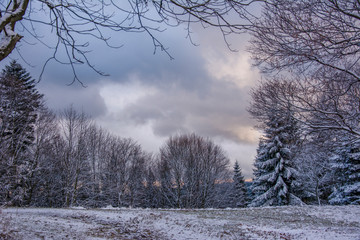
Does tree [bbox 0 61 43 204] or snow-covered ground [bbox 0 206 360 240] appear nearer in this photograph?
snow-covered ground [bbox 0 206 360 240]

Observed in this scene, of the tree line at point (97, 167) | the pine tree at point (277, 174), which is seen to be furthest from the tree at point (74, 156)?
the pine tree at point (277, 174)

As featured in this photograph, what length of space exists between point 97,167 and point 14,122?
14.8m

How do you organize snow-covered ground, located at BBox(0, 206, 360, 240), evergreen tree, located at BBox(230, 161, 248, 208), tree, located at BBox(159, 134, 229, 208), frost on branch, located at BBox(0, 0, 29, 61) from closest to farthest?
frost on branch, located at BBox(0, 0, 29, 61), snow-covered ground, located at BBox(0, 206, 360, 240), tree, located at BBox(159, 134, 229, 208), evergreen tree, located at BBox(230, 161, 248, 208)

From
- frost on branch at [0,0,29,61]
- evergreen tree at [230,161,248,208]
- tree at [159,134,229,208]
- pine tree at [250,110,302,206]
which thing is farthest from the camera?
evergreen tree at [230,161,248,208]

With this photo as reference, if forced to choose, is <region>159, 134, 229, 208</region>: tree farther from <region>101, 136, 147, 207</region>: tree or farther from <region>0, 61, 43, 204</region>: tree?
<region>0, 61, 43, 204</region>: tree

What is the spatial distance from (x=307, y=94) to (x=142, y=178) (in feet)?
102

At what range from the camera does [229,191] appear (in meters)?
32.2

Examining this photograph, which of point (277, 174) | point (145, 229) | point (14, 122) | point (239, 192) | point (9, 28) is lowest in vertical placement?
point (145, 229)

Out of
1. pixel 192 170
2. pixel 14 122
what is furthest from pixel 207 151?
pixel 14 122

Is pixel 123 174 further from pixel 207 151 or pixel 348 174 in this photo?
pixel 348 174

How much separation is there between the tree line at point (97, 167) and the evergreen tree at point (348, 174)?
462 inches

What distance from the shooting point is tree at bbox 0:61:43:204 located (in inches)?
602

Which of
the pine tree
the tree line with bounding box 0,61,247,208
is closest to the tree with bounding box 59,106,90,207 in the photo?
the tree line with bounding box 0,61,247,208

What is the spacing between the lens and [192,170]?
96.6ft
